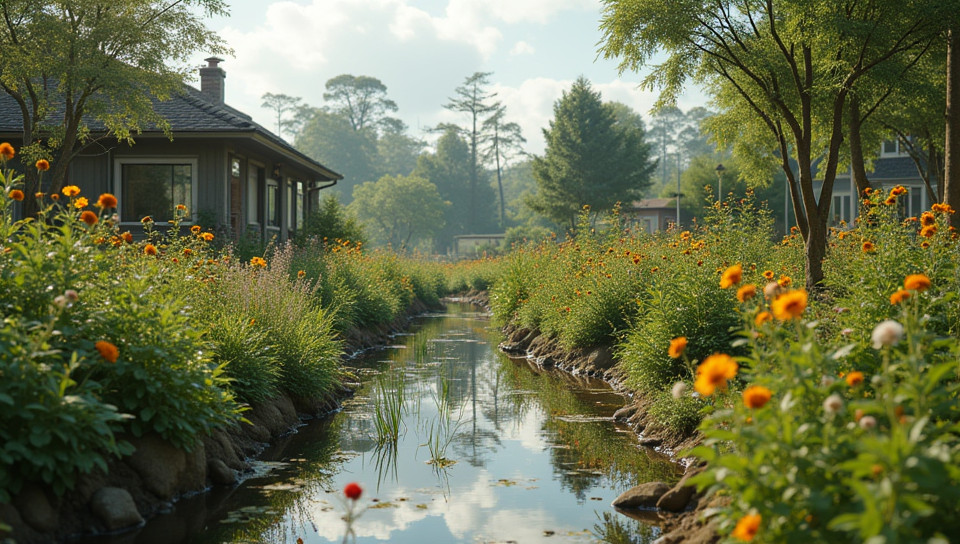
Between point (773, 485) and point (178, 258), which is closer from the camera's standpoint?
point (773, 485)

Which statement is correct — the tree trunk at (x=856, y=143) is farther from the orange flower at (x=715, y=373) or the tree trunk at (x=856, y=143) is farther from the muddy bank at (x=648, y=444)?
the orange flower at (x=715, y=373)

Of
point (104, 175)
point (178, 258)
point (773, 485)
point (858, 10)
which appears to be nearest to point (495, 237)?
point (104, 175)

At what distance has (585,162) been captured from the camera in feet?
156

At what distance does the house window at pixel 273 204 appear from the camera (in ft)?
72.4

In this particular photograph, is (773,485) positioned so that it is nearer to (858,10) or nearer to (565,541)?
(565,541)

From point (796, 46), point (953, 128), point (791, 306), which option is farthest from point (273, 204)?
point (791, 306)

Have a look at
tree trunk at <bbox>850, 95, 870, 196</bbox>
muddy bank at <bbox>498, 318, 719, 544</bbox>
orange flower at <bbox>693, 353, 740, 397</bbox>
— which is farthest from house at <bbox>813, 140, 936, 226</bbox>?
orange flower at <bbox>693, 353, 740, 397</bbox>

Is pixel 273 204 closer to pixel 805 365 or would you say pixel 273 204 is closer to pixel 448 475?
pixel 448 475

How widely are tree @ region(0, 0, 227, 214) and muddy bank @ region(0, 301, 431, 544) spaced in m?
8.27

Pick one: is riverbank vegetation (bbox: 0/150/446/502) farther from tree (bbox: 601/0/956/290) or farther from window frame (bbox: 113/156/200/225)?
window frame (bbox: 113/156/200/225)

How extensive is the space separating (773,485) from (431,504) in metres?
3.33

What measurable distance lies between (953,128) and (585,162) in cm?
3635

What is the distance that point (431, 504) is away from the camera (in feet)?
20.8

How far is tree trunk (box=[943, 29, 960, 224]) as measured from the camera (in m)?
11.4
